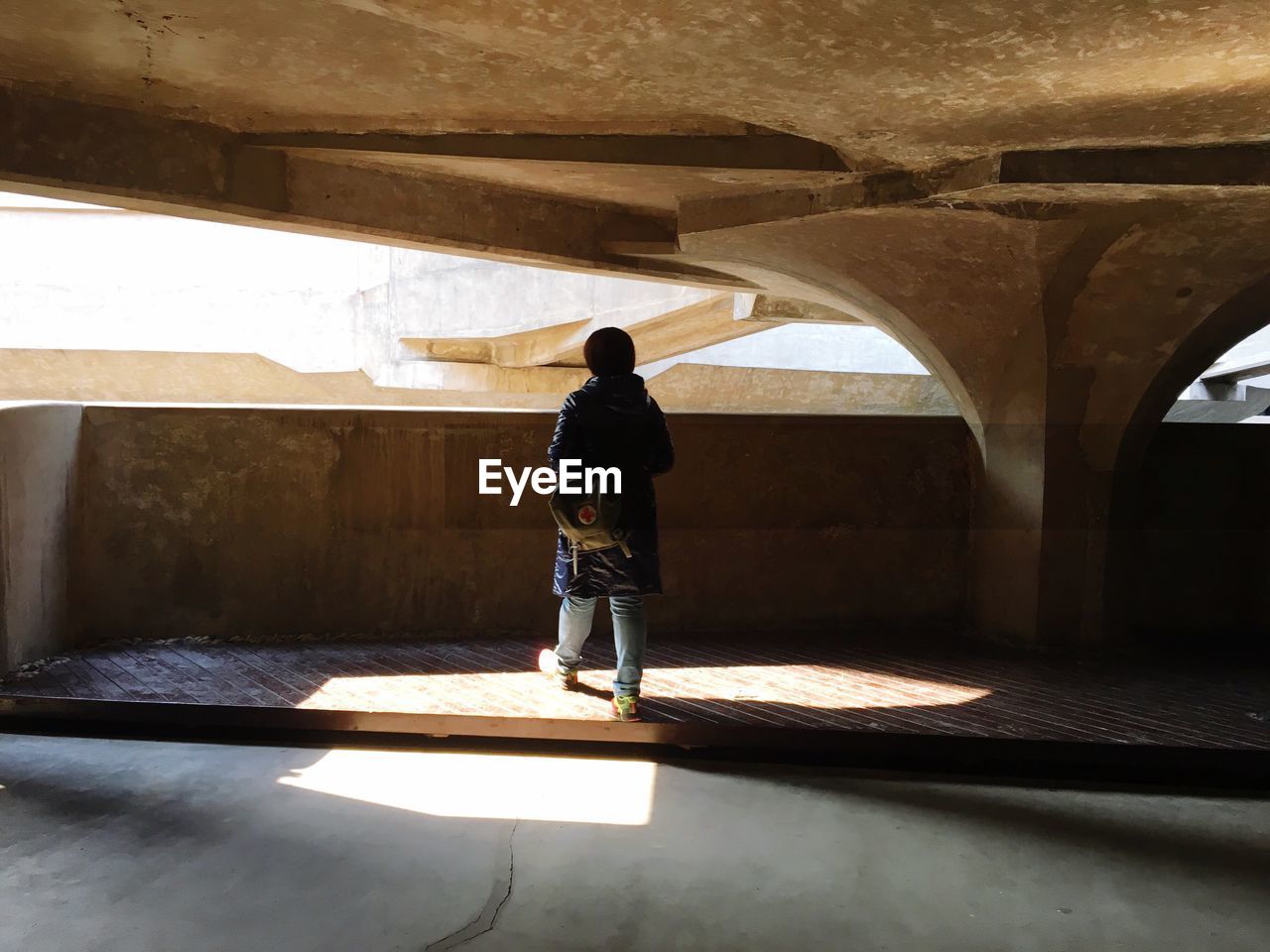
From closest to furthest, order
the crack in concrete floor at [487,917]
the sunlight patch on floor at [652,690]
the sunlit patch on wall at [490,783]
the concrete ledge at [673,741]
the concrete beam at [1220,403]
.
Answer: the crack in concrete floor at [487,917] → the sunlit patch on wall at [490,783] → the concrete ledge at [673,741] → the sunlight patch on floor at [652,690] → the concrete beam at [1220,403]

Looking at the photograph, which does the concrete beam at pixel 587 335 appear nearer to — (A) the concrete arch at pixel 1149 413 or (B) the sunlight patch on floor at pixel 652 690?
(A) the concrete arch at pixel 1149 413

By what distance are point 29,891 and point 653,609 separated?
451cm

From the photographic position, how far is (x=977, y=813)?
4.41 meters

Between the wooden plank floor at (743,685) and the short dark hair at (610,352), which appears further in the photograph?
the wooden plank floor at (743,685)

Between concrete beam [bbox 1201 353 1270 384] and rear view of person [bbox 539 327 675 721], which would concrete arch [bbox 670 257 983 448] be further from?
concrete beam [bbox 1201 353 1270 384]

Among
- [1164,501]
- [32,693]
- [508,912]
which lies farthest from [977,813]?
[32,693]

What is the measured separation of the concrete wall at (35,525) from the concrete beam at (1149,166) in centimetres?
566

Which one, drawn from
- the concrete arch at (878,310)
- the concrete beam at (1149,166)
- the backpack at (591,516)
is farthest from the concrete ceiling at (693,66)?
the concrete arch at (878,310)

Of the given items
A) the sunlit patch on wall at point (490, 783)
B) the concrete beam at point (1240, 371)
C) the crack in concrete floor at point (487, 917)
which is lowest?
the crack in concrete floor at point (487, 917)

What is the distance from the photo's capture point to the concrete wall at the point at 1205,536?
7602 mm

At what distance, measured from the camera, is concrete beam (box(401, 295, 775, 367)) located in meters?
14.6

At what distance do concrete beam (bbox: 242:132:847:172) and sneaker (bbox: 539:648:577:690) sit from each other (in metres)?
2.79

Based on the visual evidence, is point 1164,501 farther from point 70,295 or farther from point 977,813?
point 70,295

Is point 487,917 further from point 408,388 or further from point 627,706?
point 408,388
